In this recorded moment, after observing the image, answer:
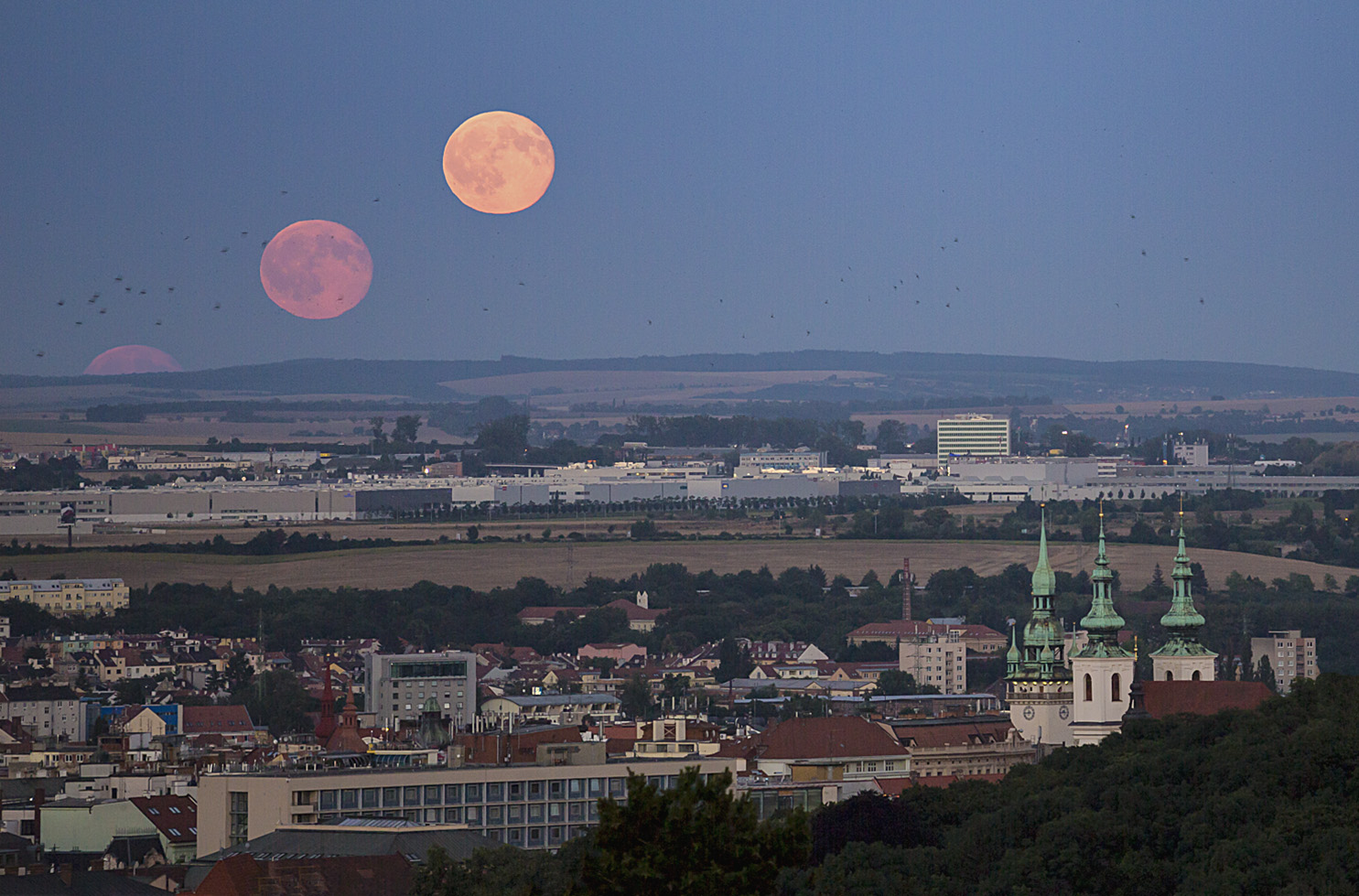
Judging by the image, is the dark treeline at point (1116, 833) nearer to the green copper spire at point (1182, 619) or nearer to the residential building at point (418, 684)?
the green copper spire at point (1182, 619)

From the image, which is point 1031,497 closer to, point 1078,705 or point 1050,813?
point 1078,705

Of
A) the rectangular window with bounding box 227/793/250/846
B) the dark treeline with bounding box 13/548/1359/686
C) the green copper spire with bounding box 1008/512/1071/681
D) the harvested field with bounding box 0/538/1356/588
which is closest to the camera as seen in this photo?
the rectangular window with bounding box 227/793/250/846

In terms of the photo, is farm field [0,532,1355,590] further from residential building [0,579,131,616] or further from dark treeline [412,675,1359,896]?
dark treeline [412,675,1359,896]

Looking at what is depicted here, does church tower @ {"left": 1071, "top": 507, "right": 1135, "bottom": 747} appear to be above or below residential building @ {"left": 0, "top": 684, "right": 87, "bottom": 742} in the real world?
above

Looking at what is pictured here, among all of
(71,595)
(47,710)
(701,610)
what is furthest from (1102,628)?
(71,595)

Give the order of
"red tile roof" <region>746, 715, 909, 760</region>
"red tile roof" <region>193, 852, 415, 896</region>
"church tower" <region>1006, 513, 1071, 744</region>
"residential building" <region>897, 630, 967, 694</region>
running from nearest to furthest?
"red tile roof" <region>193, 852, 415, 896</region> → "red tile roof" <region>746, 715, 909, 760</region> → "church tower" <region>1006, 513, 1071, 744</region> → "residential building" <region>897, 630, 967, 694</region>

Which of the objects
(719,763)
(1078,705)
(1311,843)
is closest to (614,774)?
(719,763)

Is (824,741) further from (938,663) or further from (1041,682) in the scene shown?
(938,663)

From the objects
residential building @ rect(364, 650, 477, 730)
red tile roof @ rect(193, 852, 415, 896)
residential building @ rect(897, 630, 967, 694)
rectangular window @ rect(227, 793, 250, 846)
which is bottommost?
residential building @ rect(897, 630, 967, 694)

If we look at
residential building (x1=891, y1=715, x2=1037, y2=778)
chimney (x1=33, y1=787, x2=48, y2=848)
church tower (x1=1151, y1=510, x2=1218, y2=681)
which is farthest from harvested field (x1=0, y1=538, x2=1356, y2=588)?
chimney (x1=33, y1=787, x2=48, y2=848)
